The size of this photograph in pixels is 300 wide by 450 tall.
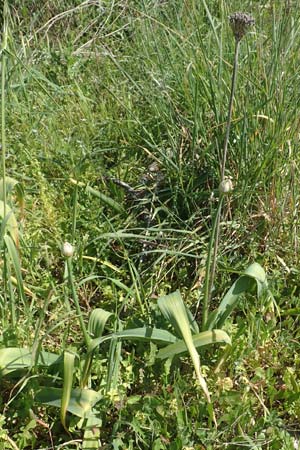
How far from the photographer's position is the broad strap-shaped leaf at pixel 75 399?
1.41m

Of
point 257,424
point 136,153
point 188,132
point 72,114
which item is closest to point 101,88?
point 72,114

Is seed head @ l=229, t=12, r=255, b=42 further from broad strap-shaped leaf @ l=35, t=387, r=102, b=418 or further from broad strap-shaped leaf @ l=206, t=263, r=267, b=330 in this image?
broad strap-shaped leaf @ l=35, t=387, r=102, b=418

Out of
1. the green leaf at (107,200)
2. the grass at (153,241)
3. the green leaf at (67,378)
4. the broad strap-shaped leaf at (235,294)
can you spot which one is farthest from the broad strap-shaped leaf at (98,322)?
the green leaf at (107,200)

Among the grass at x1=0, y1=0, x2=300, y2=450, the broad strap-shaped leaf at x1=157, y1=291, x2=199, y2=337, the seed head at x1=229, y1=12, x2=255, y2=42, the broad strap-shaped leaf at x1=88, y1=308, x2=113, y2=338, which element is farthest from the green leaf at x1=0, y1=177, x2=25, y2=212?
the seed head at x1=229, y1=12, x2=255, y2=42

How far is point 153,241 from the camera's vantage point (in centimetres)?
197

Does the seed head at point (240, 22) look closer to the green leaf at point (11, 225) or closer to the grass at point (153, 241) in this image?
the grass at point (153, 241)

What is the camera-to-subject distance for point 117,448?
1.35 meters

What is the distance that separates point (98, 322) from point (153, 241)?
0.55m

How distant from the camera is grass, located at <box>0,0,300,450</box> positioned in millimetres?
1445

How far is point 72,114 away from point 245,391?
5.02 feet

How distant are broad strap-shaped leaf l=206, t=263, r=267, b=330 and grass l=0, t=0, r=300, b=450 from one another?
0.08 metres

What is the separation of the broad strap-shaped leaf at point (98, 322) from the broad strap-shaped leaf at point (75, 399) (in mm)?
136

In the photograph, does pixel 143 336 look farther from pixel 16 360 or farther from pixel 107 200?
pixel 107 200

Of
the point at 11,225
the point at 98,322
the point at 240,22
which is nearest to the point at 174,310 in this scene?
the point at 98,322
